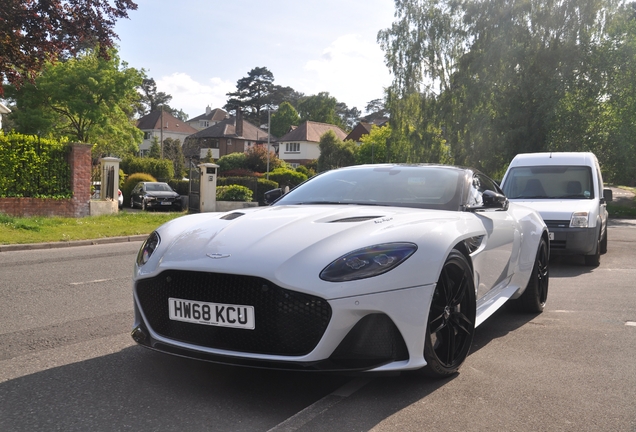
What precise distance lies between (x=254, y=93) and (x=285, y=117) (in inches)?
286

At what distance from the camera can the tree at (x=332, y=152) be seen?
72.4 meters

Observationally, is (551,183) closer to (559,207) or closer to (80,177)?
(559,207)

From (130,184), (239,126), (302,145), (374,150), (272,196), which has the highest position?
(239,126)

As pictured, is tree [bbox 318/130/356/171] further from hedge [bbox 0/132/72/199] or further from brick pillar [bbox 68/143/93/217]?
hedge [bbox 0/132/72/199]

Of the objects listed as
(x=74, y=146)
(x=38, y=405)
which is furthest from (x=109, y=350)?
(x=74, y=146)

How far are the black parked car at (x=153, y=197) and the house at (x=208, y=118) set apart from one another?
95.4 metres

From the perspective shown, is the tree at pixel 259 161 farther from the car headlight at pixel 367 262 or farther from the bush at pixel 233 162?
the car headlight at pixel 367 262

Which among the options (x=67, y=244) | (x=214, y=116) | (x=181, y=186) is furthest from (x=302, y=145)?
(x=67, y=244)

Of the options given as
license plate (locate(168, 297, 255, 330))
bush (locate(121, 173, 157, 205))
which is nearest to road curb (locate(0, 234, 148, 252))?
license plate (locate(168, 297, 255, 330))

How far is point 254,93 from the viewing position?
117625 millimetres

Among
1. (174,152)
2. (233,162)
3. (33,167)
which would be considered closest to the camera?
(33,167)

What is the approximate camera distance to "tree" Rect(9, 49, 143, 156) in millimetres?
39125

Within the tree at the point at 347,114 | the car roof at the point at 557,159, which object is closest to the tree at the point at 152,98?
the tree at the point at 347,114

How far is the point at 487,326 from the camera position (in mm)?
5766
